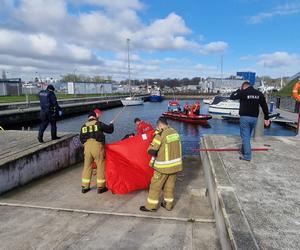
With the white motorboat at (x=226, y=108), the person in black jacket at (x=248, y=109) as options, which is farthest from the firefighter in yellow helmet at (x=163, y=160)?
the white motorboat at (x=226, y=108)

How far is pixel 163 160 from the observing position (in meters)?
5.16

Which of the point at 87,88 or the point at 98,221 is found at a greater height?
the point at 98,221

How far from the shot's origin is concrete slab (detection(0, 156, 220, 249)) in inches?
166

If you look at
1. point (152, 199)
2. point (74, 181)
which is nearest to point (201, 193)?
point (152, 199)

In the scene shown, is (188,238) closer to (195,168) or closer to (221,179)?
(221,179)

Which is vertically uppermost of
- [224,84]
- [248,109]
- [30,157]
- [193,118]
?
[248,109]

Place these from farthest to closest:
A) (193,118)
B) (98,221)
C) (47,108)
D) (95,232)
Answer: (193,118)
(47,108)
(98,221)
(95,232)

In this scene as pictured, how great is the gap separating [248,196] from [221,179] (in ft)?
2.21

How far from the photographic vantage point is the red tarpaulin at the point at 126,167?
20.0 feet

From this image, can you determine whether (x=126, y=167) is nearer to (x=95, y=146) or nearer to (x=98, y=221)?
(x=95, y=146)

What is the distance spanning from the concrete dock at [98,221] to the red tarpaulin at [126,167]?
22 centimetres

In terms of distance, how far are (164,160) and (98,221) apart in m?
1.45

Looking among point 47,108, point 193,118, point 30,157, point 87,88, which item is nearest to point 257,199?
point 30,157

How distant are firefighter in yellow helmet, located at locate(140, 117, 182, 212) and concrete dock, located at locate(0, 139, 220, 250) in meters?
0.30
